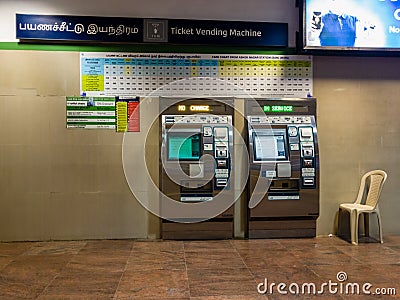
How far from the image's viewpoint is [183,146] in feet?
17.1

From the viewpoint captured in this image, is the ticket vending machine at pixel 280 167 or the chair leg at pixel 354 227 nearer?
the chair leg at pixel 354 227

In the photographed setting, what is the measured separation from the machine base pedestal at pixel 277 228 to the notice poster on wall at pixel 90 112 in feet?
7.20

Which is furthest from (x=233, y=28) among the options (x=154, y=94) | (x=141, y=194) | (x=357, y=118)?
(x=141, y=194)

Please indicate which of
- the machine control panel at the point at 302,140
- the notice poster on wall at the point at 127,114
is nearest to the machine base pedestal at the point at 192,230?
the machine control panel at the point at 302,140

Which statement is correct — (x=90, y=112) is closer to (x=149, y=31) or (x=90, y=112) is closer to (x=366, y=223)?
(x=149, y=31)

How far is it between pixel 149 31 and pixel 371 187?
11.3ft

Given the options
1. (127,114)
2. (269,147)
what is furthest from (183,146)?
(269,147)

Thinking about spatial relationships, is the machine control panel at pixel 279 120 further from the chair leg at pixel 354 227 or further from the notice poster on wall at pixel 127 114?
the notice poster on wall at pixel 127 114

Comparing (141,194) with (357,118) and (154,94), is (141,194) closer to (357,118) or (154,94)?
(154,94)

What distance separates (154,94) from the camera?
5406 millimetres

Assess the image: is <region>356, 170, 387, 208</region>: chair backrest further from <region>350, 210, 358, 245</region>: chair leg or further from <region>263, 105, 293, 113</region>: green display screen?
<region>263, 105, 293, 113</region>: green display screen

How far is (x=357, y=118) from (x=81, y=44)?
3680mm

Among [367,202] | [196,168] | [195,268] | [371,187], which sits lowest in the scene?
[195,268]

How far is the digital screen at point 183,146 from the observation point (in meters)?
5.17
